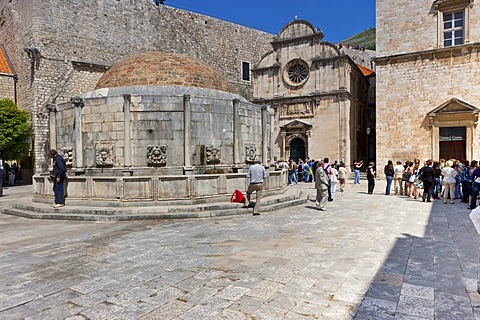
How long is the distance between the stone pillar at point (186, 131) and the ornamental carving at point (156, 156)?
0.64 m

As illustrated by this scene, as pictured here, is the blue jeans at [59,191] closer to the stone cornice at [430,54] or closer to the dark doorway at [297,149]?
the dark doorway at [297,149]

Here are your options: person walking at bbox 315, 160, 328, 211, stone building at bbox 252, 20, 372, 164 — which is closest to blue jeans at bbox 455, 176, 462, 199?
person walking at bbox 315, 160, 328, 211

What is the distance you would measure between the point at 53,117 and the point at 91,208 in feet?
15.5

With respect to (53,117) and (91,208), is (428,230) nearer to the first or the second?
(91,208)

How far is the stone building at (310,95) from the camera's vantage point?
24.7 meters

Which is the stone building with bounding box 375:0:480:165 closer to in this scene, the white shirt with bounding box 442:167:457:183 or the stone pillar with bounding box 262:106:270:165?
the white shirt with bounding box 442:167:457:183

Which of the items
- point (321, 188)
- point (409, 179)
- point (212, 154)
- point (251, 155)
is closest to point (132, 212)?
point (212, 154)

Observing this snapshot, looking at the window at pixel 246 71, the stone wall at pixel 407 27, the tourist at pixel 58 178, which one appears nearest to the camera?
the tourist at pixel 58 178

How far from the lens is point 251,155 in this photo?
11383 mm

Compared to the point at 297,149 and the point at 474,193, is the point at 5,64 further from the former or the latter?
the point at 474,193

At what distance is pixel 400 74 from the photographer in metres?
21.3

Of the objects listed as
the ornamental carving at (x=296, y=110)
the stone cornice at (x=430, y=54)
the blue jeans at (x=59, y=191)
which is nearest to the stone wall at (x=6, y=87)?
the ornamental carving at (x=296, y=110)

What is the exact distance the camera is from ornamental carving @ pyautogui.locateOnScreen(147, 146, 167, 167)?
Result: 9750mm

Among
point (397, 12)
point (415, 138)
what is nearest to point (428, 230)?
point (415, 138)
